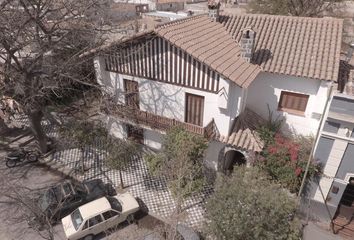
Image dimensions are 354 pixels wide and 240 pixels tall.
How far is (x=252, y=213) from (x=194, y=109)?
25.8ft

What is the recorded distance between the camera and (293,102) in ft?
57.5

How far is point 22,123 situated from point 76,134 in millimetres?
10280

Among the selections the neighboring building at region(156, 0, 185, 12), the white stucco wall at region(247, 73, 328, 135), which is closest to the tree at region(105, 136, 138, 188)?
the white stucco wall at region(247, 73, 328, 135)

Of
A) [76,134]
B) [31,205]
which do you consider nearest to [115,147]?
[76,134]

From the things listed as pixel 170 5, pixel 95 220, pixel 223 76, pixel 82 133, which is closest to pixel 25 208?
pixel 95 220

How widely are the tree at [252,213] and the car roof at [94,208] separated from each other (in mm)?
6314

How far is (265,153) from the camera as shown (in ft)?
52.4

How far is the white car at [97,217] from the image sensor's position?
14375 mm

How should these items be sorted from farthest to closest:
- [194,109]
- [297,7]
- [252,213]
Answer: [297,7] → [194,109] → [252,213]

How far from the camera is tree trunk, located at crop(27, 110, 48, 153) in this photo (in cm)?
1919

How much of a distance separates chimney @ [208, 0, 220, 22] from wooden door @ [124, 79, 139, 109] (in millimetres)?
7324

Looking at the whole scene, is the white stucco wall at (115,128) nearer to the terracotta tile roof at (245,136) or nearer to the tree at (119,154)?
the tree at (119,154)

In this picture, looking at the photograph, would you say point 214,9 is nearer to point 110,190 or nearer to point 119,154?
point 119,154

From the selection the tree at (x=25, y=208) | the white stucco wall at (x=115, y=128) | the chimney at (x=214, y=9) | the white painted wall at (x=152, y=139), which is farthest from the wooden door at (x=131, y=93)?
the tree at (x=25, y=208)
